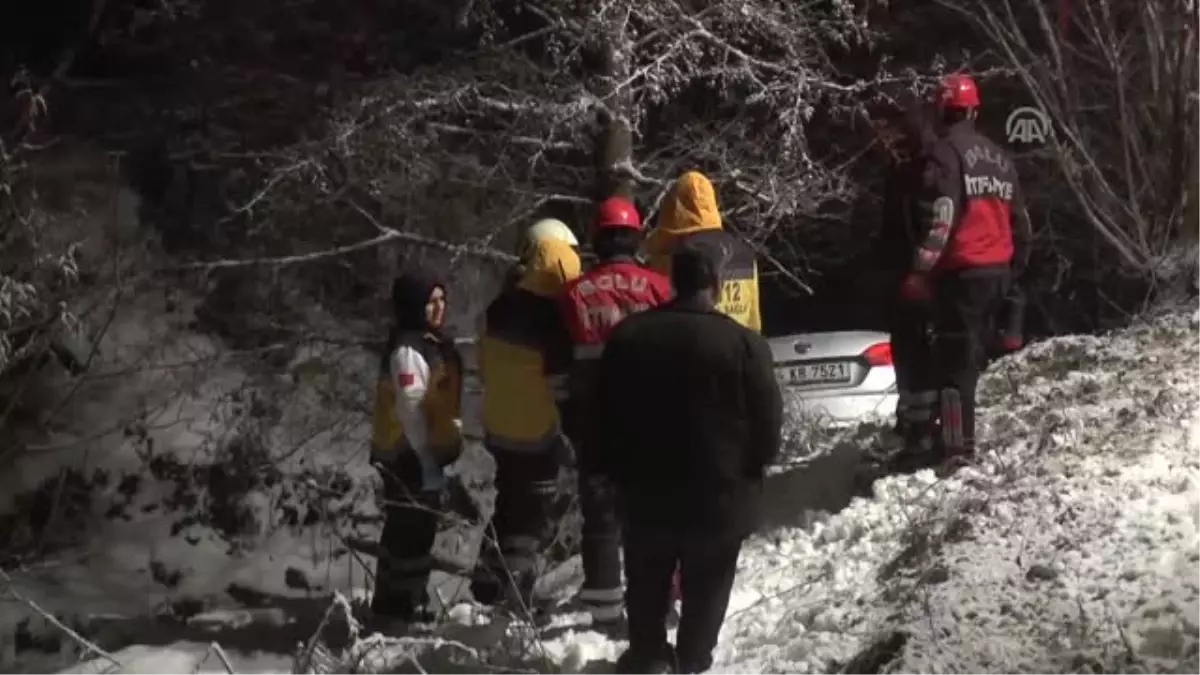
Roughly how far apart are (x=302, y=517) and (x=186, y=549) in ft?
3.10

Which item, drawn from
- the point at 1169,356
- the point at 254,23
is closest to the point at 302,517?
the point at 254,23

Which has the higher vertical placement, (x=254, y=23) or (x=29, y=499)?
(x=254, y=23)

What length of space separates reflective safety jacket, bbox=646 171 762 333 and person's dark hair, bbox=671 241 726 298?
0.87 meters

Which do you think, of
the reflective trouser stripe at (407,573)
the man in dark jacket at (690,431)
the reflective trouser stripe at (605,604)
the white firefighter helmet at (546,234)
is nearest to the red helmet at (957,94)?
the white firefighter helmet at (546,234)

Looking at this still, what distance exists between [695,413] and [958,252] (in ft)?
8.34

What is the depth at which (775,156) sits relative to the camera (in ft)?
32.7

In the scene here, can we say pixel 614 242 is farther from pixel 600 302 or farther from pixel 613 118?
pixel 613 118

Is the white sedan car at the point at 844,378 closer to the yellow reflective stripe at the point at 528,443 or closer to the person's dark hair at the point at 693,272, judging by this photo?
the yellow reflective stripe at the point at 528,443

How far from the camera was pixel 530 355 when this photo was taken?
6301 mm

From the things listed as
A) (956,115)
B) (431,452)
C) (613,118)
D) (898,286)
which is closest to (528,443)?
(431,452)

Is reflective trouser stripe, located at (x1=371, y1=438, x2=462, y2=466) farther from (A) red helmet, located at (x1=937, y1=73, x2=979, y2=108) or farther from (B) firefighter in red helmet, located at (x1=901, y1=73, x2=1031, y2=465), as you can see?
(A) red helmet, located at (x1=937, y1=73, x2=979, y2=108)

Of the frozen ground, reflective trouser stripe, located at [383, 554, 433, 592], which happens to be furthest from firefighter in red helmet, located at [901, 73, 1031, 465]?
reflective trouser stripe, located at [383, 554, 433, 592]

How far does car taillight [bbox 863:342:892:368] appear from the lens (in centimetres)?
870

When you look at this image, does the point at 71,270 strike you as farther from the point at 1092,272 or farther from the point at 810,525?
the point at 1092,272
